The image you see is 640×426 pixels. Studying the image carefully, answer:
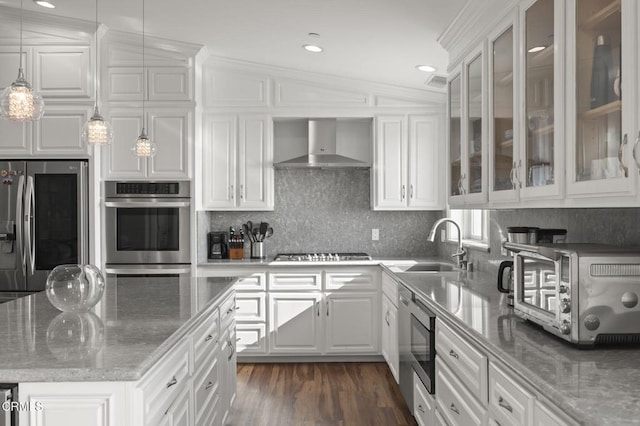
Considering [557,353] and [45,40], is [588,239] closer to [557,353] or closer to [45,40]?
[557,353]

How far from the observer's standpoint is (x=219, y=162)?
493cm

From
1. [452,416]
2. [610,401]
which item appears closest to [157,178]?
[452,416]

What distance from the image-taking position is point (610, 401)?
1.23 m

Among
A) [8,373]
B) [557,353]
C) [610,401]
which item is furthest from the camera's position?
[557,353]

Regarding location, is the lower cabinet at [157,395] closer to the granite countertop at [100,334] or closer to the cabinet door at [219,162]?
the granite countertop at [100,334]

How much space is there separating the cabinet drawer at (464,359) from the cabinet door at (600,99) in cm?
69

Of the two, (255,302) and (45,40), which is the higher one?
(45,40)

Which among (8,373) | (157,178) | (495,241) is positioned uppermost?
(157,178)

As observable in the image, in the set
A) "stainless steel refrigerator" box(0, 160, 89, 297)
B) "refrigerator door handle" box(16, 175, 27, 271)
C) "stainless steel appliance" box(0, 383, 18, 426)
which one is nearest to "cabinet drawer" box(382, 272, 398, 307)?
"stainless steel refrigerator" box(0, 160, 89, 297)

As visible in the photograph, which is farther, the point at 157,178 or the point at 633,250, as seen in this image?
the point at 157,178

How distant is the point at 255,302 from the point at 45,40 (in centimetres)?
280

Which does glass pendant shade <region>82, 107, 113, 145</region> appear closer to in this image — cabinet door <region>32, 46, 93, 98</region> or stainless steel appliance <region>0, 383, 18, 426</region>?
stainless steel appliance <region>0, 383, 18, 426</region>

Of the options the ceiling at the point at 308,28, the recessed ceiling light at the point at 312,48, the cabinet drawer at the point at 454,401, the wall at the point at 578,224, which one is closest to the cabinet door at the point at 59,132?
the ceiling at the point at 308,28

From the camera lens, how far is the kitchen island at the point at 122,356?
151cm
